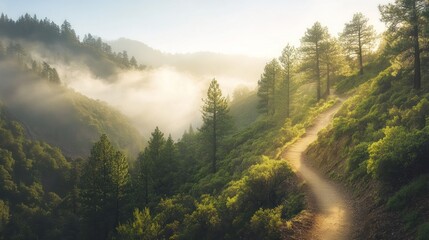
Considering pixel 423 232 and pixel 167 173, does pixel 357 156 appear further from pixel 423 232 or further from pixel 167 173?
pixel 167 173

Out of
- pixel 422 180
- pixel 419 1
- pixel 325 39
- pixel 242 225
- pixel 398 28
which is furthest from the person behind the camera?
pixel 325 39

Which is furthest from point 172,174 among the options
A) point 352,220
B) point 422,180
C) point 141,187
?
point 422,180

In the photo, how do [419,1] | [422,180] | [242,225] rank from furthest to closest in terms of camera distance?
[419,1] → [242,225] → [422,180]

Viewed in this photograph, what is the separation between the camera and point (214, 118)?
149 feet

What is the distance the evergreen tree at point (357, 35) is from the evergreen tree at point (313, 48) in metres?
6.13

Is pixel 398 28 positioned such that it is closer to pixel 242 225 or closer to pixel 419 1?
pixel 419 1

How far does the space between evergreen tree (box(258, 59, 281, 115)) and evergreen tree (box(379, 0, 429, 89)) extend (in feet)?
84.0

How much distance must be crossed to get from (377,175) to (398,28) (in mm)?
18386

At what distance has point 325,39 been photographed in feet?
175

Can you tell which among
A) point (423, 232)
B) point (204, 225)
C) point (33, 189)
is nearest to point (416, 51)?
point (423, 232)

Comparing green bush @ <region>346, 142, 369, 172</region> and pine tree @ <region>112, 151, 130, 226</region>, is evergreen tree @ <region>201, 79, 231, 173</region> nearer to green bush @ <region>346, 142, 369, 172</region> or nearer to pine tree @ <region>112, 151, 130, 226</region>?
pine tree @ <region>112, 151, 130, 226</region>

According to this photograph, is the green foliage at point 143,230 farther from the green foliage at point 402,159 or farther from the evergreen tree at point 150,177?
the evergreen tree at point 150,177

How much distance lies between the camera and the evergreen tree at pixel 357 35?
5556cm

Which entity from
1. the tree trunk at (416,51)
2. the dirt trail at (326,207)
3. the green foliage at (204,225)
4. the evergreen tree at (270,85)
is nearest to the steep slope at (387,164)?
the tree trunk at (416,51)
